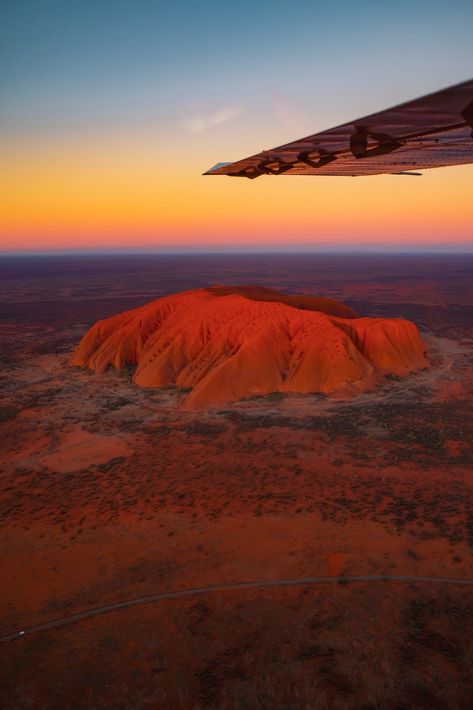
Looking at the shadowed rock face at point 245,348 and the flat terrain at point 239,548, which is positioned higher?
the shadowed rock face at point 245,348

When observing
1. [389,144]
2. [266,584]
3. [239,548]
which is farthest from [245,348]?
[389,144]

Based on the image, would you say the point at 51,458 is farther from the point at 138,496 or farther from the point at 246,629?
the point at 246,629

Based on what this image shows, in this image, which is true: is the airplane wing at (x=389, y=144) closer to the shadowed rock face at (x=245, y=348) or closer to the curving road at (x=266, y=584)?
the curving road at (x=266, y=584)

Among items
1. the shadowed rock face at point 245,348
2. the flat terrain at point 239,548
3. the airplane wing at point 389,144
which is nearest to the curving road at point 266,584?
the flat terrain at point 239,548

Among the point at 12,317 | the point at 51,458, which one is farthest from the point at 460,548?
the point at 12,317

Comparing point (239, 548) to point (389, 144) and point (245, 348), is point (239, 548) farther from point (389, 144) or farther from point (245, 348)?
point (245, 348)

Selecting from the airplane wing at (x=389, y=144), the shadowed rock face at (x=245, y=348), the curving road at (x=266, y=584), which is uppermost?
the airplane wing at (x=389, y=144)
